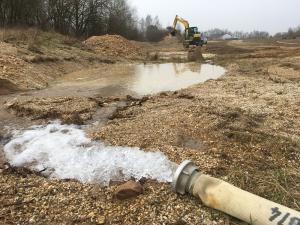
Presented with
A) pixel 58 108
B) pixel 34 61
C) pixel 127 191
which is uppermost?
pixel 34 61

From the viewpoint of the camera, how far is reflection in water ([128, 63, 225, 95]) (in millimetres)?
12323

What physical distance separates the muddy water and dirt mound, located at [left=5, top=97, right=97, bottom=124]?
1.74 metres

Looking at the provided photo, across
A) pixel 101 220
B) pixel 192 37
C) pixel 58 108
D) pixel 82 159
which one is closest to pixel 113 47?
pixel 192 37

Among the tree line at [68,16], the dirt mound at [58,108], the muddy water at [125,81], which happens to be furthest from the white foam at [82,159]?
the tree line at [68,16]

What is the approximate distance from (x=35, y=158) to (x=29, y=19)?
28.9 meters

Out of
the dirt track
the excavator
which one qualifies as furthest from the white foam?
the excavator

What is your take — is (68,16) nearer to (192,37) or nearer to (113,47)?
(113,47)

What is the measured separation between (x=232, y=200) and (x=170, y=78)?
437 inches

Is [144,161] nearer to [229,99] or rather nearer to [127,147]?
[127,147]

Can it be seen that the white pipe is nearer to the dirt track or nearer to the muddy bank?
the dirt track

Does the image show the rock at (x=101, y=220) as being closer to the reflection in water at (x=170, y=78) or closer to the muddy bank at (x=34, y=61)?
the reflection in water at (x=170, y=78)

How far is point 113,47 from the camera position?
25.0m

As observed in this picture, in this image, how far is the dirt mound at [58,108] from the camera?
25.5 feet

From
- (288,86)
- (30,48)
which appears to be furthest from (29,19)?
(288,86)
